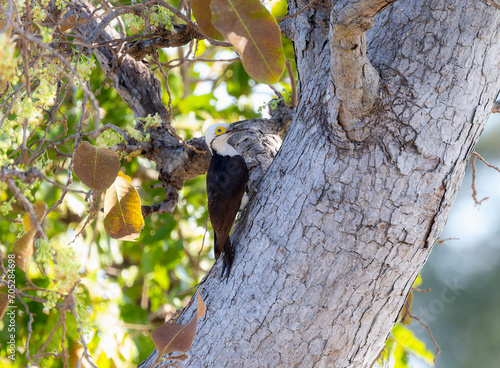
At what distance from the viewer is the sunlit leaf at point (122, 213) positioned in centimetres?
188

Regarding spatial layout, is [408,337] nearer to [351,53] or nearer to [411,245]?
[411,245]

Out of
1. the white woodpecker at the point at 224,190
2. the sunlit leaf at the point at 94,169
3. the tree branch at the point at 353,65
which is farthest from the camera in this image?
the white woodpecker at the point at 224,190

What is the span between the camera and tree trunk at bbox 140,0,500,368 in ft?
5.22

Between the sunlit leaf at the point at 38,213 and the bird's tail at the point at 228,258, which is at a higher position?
the bird's tail at the point at 228,258

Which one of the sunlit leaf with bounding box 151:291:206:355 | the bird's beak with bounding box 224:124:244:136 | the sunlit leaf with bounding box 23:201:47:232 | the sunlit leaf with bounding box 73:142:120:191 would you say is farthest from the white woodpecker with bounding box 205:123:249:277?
the sunlit leaf with bounding box 23:201:47:232

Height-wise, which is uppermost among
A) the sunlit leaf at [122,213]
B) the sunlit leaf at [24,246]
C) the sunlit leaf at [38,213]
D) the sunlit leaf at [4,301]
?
the sunlit leaf at [122,213]

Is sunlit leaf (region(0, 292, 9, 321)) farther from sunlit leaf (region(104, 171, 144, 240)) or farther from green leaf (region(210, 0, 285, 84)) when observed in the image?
green leaf (region(210, 0, 285, 84))

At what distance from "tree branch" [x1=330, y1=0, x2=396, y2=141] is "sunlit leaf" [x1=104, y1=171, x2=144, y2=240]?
890mm

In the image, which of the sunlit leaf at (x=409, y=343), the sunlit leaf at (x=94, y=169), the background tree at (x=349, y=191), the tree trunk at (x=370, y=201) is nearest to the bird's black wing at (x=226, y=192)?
the background tree at (x=349, y=191)

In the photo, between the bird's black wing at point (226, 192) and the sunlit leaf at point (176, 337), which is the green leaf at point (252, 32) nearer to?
the sunlit leaf at point (176, 337)

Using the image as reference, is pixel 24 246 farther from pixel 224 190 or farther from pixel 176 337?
pixel 224 190

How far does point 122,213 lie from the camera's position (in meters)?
1.89

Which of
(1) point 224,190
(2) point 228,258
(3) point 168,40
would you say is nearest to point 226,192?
(1) point 224,190

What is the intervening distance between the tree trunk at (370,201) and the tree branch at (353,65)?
0.01 meters
